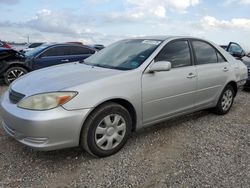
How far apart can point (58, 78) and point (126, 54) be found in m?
1.16

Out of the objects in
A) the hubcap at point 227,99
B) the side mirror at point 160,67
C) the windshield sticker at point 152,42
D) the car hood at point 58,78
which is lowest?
the hubcap at point 227,99

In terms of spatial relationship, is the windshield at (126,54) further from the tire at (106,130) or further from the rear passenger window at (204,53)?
the rear passenger window at (204,53)

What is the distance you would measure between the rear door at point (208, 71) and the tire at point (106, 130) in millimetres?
1599

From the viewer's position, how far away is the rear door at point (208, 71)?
4902 mm

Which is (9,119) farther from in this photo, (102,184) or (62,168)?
(102,184)

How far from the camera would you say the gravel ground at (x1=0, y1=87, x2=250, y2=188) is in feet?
10.5

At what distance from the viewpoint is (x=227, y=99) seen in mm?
5672

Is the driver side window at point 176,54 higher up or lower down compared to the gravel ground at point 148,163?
higher up

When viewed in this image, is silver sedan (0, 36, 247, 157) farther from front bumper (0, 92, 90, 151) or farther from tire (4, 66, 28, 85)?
tire (4, 66, 28, 85)

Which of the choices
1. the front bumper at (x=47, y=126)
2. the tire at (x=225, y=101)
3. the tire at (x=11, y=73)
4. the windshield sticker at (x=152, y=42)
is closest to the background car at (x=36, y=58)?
the tire at (x=11, y=73)

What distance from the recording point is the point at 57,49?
32.5 ft

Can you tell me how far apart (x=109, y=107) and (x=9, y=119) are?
1.14 meters

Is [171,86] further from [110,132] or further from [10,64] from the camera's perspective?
[10,64]

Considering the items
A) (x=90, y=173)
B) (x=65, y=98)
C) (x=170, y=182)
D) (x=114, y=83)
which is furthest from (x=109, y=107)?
(x=170, y=182)
